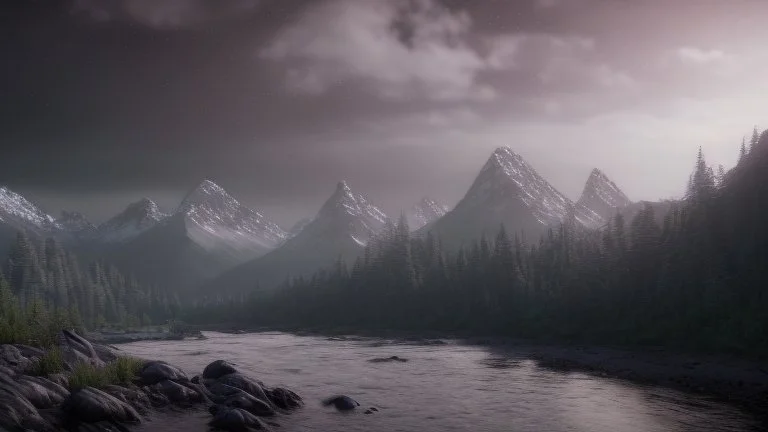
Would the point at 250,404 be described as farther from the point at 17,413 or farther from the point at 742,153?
the point at 742,153

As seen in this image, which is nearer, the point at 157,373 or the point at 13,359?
the point at 13,359

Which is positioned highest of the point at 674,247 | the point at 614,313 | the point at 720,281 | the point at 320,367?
the point at 674,247

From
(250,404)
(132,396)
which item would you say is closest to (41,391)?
(132,396)

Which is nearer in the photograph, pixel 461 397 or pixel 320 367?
pixel 461 397

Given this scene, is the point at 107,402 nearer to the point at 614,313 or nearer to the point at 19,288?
the point at 614,313

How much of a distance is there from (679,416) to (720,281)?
64.6 m

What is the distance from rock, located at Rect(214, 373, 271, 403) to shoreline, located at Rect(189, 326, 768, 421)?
122 feet

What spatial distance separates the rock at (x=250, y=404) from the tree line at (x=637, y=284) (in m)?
67.9

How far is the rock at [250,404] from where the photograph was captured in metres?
37.7

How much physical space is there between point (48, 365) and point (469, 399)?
107 ft

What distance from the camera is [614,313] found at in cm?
10781

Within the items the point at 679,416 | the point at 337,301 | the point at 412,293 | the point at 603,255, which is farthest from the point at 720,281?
the point at 337,301

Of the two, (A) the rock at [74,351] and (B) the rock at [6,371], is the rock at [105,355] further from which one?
(B) the rock at [6,371]

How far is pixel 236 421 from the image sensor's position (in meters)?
33.3
